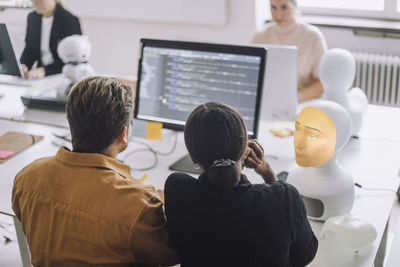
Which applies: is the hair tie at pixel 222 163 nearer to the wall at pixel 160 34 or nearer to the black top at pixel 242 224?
the black top at pixel 242 224

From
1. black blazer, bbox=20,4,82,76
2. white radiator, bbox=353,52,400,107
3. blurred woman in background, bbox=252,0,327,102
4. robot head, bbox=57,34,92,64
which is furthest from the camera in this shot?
white radiator, bbox=353,52,400,107

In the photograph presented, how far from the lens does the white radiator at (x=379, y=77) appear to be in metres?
3.41

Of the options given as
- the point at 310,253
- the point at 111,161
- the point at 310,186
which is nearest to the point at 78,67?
the point at 111,161

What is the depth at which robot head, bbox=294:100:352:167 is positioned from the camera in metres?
1.46

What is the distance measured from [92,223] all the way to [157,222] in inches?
6.5

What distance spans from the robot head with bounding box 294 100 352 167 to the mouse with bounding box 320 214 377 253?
0.20 meters

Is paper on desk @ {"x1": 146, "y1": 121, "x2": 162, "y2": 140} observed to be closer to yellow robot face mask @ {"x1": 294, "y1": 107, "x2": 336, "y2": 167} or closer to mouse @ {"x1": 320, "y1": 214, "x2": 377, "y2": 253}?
yellow robot face mask @ {"x1": 294, "y1": 107, "x2": 336, "y2": 167}

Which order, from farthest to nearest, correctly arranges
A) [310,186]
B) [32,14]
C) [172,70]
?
1. [32,14]
2. [172,70]
3. [310,186]

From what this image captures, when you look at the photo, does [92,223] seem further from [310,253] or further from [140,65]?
[140,65]

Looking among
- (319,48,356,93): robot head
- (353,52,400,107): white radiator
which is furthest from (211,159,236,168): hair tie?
(353,52,400,107): white radiator

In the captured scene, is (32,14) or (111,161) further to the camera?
(32,14)

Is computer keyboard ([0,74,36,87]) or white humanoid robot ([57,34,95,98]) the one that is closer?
white humanoid robot ([57,34,95,98])

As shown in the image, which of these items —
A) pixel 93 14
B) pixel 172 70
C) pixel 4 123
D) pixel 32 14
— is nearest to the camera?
pixel 172 70

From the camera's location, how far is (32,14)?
329 cm
